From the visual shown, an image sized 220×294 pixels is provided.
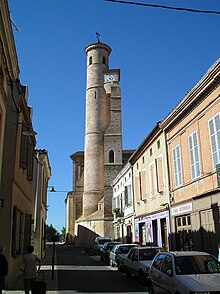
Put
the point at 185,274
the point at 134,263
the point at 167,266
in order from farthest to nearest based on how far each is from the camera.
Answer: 1. the point at 134,263
2. the point at 167,266
3. the point at 185,274

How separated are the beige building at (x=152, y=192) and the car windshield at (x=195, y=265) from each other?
32.5 feet

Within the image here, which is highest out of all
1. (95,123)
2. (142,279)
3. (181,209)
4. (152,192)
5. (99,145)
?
→ (95,123)

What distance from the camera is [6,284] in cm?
1158

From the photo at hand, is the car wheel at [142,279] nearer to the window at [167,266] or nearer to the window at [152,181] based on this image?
the window at [167,266]

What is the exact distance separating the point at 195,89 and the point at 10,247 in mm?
9833

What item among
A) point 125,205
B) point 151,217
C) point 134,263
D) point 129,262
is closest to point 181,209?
point 129,262

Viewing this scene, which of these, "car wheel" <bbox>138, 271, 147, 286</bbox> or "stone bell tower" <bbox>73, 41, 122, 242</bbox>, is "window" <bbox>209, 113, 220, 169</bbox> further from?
"stone bell tower" <bbox>73, 41, 122, 242</bbox>

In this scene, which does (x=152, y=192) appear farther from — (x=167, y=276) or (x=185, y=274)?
(x=185, y=274)

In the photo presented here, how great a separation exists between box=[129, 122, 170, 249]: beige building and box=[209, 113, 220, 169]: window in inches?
215

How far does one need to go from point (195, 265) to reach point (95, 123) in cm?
4527

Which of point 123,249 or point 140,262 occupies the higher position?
point 123,249

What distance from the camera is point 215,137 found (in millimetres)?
13383

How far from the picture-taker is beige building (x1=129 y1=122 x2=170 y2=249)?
19.5 meters

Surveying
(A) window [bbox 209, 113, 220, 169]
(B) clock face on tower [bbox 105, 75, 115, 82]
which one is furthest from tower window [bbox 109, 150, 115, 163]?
(A) window [bbox 209, 113, 220, 169]
